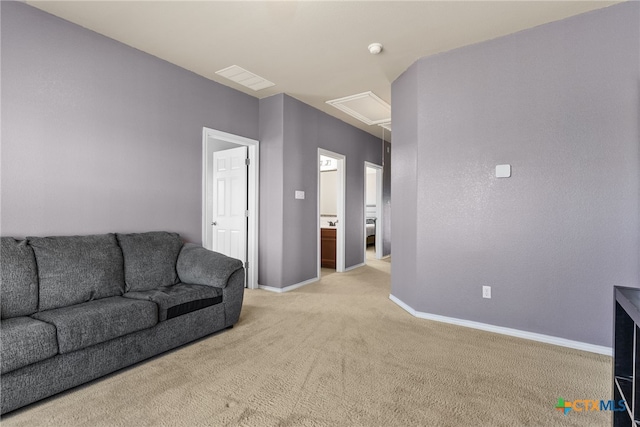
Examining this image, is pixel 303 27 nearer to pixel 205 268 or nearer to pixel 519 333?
pixel 205 268

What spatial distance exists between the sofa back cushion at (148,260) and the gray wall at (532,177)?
8.00 ft

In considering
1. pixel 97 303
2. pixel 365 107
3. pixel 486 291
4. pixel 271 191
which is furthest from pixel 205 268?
pixel 365 107

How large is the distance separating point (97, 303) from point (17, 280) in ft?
1.56

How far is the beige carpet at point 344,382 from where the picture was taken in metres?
1.74

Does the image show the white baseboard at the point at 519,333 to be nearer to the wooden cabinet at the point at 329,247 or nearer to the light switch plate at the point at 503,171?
the light switch plate at the point at 503,171

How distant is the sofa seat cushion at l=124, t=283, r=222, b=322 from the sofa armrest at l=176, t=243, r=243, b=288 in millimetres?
76

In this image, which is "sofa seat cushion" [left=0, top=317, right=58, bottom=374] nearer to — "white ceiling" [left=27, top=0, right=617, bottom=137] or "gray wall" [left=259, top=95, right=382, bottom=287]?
"white ceiling" [left=27, top=0, right=617, bottom=137]

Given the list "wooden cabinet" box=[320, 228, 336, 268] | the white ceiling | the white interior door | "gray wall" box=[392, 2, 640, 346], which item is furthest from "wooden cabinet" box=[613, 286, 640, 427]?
"wooden cabinet" box=[320, 228, 336, 268]

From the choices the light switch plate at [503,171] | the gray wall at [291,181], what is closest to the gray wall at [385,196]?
the gray wall at [291,181]

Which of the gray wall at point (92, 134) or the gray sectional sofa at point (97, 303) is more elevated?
the gray wall at point (92, 134)

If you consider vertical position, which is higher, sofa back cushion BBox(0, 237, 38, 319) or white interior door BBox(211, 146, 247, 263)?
white interior door BBox(211, 146, 247, 263)

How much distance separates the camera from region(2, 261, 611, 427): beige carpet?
1742 mm

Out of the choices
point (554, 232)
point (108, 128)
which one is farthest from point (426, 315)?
point (108, 128)

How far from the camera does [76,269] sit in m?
2.40
